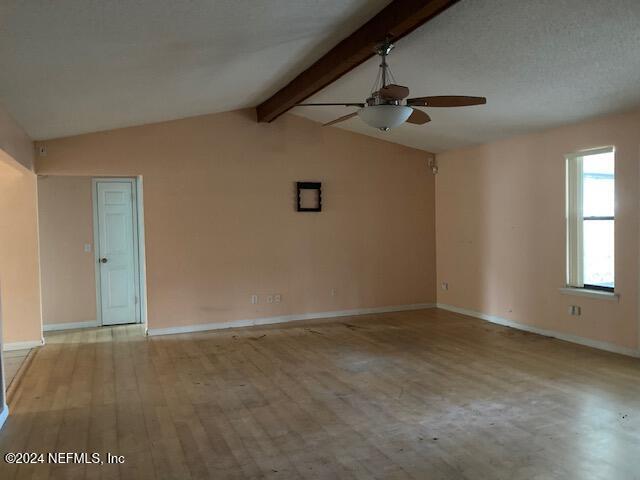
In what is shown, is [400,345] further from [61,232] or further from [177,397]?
[61,232]

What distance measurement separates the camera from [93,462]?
2.91 meters

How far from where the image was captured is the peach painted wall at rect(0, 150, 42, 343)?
557 cm

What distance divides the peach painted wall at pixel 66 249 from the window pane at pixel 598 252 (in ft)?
20.7

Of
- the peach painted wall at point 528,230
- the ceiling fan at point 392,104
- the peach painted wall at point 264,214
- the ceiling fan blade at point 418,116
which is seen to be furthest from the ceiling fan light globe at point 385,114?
the peach painted wall at point 264,214

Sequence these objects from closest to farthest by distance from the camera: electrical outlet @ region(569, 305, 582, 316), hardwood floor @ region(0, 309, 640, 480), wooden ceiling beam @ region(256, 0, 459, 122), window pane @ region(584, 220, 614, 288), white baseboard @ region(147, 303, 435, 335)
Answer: hardwood floor @ region(0, 309, 640, 480)
wooden ceiling beam @ region(256, 0, 459, 122)
window pane @ region(584, 220, 614, 288)
electrical outlet @ region(569, 305, 582, 316)
white baseboard @ region(147, 303, 435, 335)

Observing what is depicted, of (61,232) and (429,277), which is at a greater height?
(61,232)

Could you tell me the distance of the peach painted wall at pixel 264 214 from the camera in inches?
242

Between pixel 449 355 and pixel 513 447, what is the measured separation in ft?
6.74

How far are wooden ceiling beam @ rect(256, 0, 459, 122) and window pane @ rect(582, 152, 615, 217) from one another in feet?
9.62

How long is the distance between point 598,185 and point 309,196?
3.58 meters

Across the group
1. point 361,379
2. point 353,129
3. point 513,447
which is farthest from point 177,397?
point 353,129

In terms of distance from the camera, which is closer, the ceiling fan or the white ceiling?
the white ceiling

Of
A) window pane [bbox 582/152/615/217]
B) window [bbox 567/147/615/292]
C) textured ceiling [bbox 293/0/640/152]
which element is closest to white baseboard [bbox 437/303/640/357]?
window [bbox 567/147/615/292]

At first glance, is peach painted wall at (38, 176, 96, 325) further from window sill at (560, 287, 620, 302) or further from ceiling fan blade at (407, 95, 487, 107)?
window sill at (560, 287, 620, 302)
